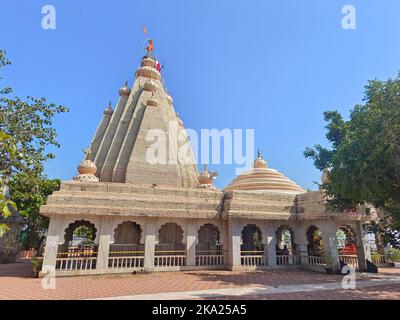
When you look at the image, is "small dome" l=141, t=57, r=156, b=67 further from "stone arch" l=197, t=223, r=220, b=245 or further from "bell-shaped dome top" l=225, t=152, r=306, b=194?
→ "stone arch" l=197, t=223, r=220, b=245

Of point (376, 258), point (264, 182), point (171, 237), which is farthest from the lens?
point (264, 182)

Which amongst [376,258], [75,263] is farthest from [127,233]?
[376,258]

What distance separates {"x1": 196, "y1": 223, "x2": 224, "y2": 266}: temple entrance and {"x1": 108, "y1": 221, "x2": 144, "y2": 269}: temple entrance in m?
3.50

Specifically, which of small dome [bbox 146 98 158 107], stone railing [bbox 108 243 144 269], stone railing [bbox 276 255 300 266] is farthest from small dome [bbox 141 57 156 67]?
stone railing [bbox 276 255 300 266]

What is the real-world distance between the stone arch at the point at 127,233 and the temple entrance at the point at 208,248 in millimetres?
3947

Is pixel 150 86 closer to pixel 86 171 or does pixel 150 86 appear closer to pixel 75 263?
pixel 86 171

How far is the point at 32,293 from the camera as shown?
902cm

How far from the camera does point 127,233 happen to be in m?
16.4

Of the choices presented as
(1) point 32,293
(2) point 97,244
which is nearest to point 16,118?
(2) point 97,244

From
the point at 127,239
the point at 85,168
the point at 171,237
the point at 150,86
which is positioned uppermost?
the point at 150,86

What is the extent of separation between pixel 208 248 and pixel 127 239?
17.9 ft

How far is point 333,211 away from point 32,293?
14585 mm

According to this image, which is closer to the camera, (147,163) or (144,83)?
(147,163)

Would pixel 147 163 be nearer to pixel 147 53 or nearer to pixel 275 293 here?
pixel 275 293
